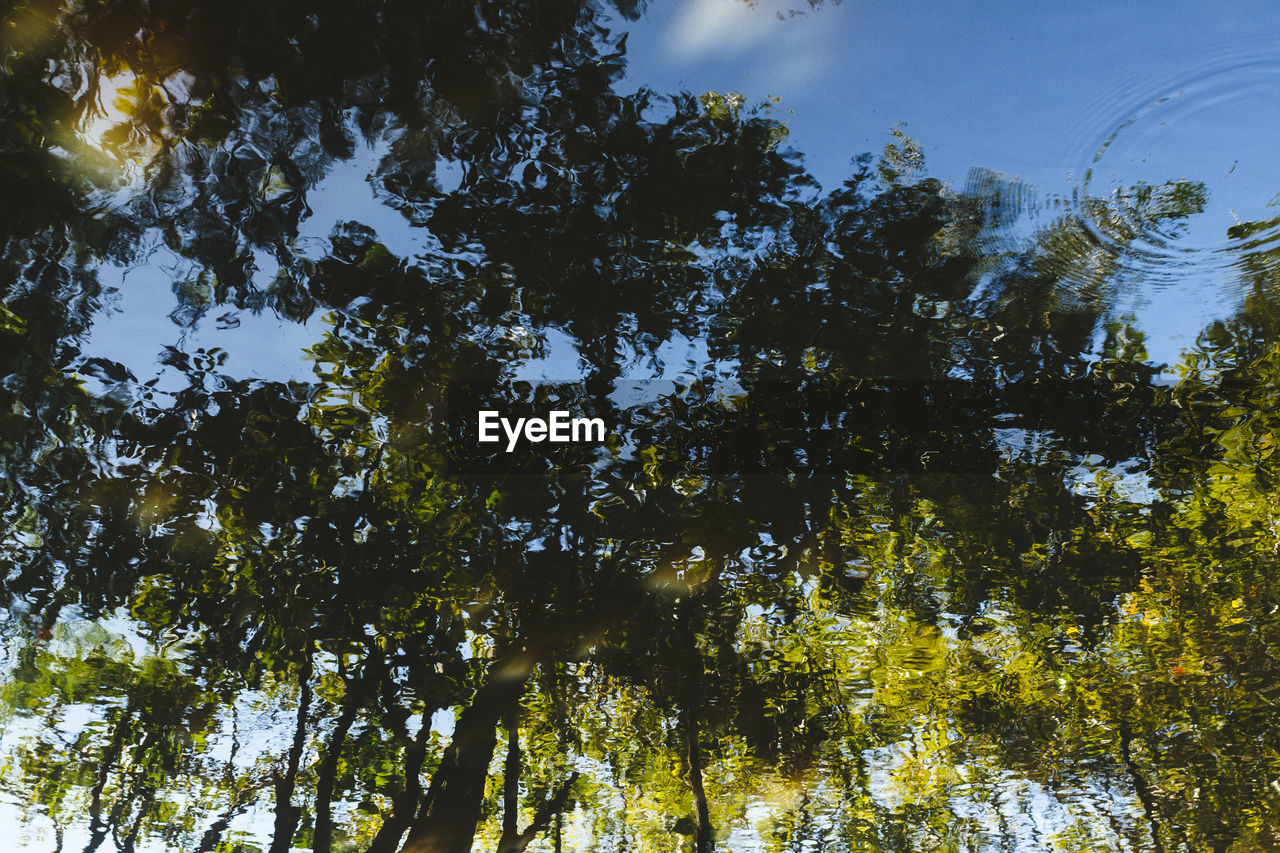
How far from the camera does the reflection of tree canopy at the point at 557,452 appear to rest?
19.2 ft

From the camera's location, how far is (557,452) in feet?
26.5

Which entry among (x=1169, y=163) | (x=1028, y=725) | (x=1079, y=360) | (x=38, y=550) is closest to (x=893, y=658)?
(x=1028, y=725)

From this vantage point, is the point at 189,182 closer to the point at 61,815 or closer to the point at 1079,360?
the point at 1079,360

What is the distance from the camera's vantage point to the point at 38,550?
9.48 metres

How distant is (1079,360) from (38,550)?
498 inches

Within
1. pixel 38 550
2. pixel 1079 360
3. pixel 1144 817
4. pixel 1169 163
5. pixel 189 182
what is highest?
pixel 189 182

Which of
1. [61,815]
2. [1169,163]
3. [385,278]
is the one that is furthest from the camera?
[61,815]

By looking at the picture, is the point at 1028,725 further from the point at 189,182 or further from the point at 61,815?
the point at 61,815

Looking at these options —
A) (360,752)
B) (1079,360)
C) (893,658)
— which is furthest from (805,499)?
(360,752)

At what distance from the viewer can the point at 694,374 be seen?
7465mm

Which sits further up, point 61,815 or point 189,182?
point 189,182

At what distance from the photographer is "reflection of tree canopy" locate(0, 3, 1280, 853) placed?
585 cm

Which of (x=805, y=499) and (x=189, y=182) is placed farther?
(x=805, y=499)

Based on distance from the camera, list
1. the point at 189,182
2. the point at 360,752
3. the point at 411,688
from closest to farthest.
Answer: the point at 189,182
the point at 411,688
the point at 360,752
